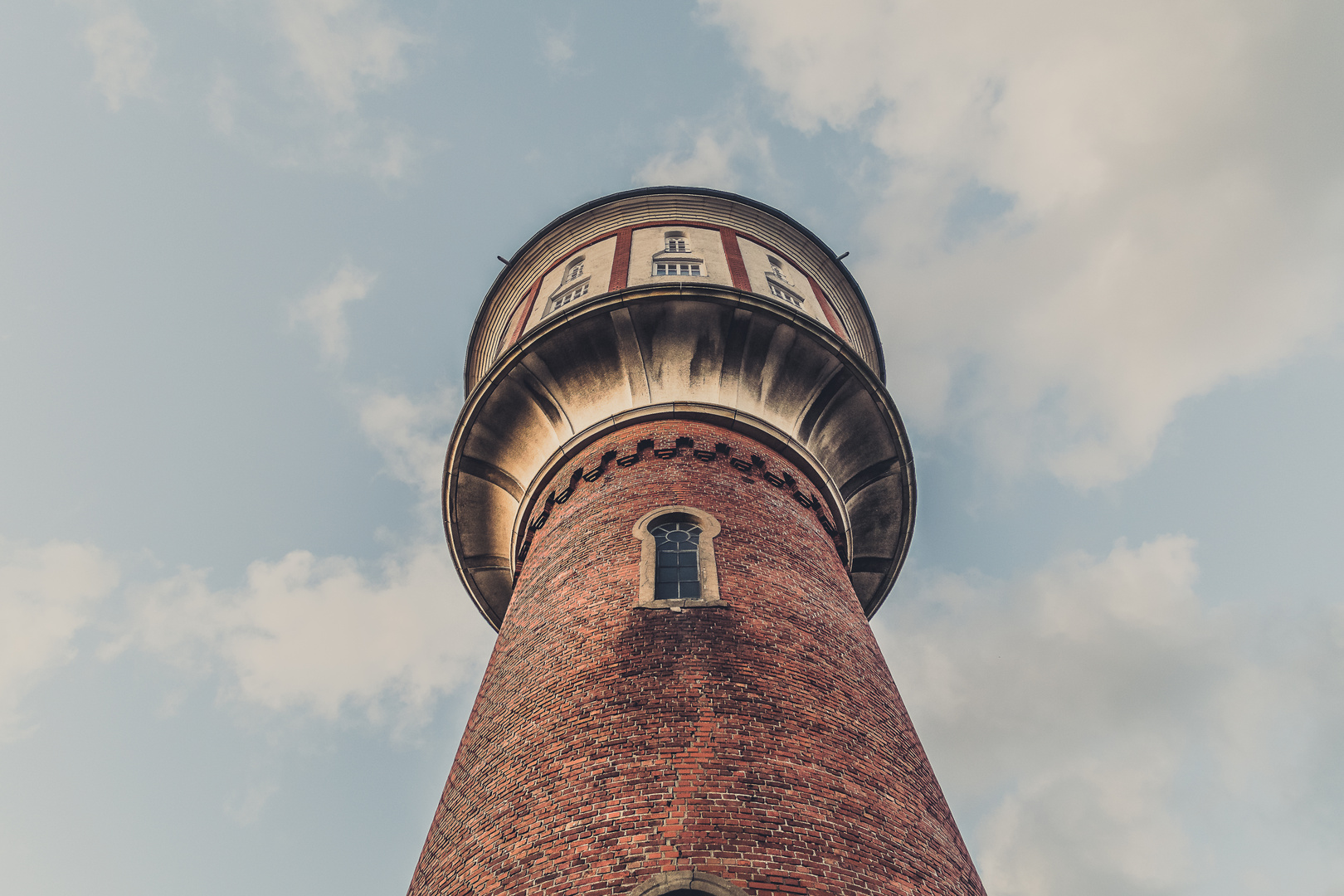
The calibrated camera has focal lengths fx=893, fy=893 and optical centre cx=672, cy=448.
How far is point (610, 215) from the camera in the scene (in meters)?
17.5

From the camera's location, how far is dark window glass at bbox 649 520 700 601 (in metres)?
9.68

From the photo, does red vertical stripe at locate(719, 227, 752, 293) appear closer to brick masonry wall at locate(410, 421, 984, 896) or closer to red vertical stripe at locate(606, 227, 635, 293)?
red vertical stripe at locate(606, 227, 635, 293)

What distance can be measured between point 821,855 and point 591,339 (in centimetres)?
824

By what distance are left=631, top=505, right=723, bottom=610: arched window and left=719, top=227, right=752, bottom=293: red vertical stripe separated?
4.69 meters

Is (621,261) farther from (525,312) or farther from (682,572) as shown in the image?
(682,572)

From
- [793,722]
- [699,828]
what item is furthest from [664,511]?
[699,828]

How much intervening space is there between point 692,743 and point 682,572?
2.57 metres

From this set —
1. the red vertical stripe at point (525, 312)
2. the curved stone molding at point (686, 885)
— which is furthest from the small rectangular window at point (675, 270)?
the curved stone molding at point (686, 885)

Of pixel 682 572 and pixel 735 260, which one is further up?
pixel 735 260

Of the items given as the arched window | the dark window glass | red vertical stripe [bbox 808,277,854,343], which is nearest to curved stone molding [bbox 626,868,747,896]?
the arched window

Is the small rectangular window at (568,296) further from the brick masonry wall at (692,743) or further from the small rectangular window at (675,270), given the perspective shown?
the brick masonry wall at (692,743)

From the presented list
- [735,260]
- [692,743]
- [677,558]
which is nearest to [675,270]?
[735,260]

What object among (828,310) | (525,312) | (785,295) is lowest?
(785,295)

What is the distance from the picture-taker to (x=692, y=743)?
25.2 feet
